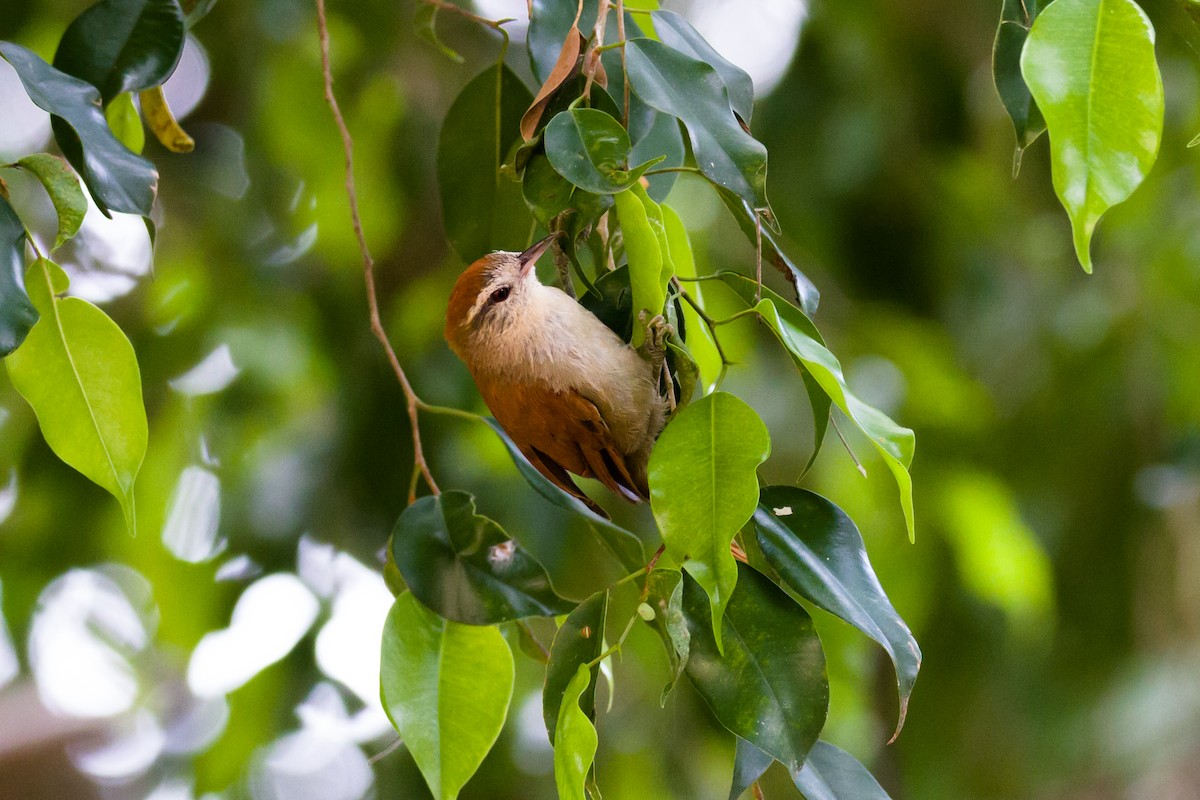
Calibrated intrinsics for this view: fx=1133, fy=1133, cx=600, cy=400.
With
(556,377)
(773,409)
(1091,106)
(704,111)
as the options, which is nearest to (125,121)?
(556,377)

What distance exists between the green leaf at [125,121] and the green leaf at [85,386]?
0.33 meters

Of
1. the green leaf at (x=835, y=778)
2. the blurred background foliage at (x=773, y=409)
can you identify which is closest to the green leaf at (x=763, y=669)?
the green leaf at (x=835, y=778)

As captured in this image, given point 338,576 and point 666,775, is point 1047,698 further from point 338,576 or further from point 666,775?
point 338,576

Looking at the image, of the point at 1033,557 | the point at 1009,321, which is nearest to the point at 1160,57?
the point at 1009,321

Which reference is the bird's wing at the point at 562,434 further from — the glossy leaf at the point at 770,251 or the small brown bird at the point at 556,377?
the glossy leaf at the point at 770,251

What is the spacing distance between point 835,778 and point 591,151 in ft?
2.18

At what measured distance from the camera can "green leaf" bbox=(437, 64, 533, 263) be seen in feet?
4.87

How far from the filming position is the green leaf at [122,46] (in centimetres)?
125

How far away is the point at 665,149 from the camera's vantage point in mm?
1361

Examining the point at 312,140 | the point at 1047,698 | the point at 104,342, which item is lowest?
the point at 1047,698

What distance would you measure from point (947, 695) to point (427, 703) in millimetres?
2770

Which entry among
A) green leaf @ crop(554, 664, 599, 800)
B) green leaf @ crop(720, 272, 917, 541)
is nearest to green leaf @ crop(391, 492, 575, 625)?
green leaf @ crop(554, 664, 599, 800)

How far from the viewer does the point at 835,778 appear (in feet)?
3.75

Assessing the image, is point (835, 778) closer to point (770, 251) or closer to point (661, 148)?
point (770, 251)
